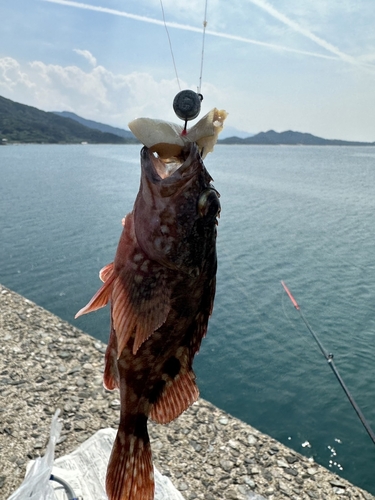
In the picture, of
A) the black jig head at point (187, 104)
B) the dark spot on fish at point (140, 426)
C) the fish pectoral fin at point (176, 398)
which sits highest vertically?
the black jig head at point (187, 104)

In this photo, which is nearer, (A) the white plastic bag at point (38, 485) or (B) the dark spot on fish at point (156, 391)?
(B) the dark spot on fish at point (156, 391)

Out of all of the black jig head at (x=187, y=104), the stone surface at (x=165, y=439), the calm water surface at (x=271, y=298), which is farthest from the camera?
the calm water surface at (x=271, y=298)

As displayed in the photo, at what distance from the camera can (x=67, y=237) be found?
1786 cm

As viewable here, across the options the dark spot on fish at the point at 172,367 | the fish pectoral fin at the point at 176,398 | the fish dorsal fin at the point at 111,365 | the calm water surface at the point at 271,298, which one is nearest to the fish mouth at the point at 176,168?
the fish dorsal fin at the point at 111,365

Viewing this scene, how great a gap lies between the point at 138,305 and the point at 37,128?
120696 millimetres

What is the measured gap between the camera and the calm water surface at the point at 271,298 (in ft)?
26.8

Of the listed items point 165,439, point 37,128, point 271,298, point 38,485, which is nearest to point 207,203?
point 38,485

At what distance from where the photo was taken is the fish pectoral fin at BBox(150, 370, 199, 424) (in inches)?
85.7

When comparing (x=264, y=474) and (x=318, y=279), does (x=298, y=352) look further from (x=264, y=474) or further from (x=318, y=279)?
(x=264, y=474)

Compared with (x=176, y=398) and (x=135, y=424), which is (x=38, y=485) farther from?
(x=176, y=398)

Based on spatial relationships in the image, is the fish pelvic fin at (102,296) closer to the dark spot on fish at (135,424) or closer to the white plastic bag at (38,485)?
the dark spot on fish at (135,424)

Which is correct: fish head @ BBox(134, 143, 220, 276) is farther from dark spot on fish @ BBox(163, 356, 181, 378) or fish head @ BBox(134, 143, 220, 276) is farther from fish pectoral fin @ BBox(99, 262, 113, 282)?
dark spot on fish @ BBox(163, 356, 181, 378)

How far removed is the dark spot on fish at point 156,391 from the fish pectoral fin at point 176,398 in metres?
0.02

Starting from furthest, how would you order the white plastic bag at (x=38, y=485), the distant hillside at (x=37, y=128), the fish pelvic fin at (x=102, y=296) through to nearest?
the distant hillside at (x=37, y=128)
the white plastic bag at (x=38, y=485)
the fish pelvic fin at (x=102, y=296)
